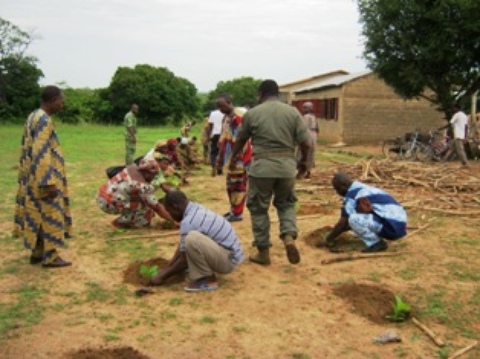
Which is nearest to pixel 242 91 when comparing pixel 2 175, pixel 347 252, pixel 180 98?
pixel 180 98

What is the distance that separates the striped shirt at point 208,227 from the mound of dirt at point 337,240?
1.83m

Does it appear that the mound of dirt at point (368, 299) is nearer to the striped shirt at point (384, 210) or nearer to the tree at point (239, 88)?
the striped shirt at point (384, 210)

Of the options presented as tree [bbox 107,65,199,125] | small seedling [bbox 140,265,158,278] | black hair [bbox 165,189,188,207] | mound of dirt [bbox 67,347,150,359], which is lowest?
mound of dirt [bbox 67,347,150,359]

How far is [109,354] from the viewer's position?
3.74 m

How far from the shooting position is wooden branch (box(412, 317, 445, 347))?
3.96 metres

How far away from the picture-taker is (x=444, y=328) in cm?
428

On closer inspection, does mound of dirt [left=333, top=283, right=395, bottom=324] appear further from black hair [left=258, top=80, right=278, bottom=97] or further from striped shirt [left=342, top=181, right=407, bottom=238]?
black hair [left=258, top=80, right=278, bottom=97]

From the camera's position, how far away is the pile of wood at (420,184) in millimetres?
8931

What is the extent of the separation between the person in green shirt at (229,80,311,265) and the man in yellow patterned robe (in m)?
1.98

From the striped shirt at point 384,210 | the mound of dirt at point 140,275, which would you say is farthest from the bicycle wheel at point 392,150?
the mound of dirt at point 140,275

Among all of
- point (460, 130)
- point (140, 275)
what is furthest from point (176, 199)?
point (460, 130)

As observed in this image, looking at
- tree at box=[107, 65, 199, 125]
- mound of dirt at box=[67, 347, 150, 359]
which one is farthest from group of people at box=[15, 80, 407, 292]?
tree at box=[107, 65, 199, 125]

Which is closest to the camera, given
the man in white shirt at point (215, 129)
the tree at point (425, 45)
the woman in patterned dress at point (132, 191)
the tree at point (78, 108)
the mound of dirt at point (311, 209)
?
the woman in patterned dress at point (132, 191)

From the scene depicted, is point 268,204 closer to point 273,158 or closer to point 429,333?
point 273,158
